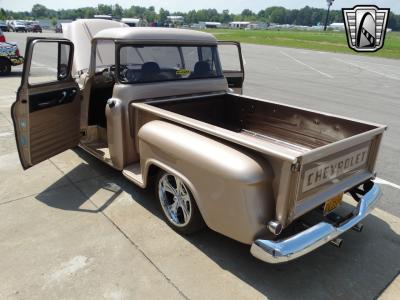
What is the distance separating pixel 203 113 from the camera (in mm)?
4602

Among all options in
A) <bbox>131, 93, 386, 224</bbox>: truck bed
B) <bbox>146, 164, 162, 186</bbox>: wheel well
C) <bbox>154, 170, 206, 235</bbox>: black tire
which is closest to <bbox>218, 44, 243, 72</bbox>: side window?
<bbox>131, 93, 386, 224</bbox>: truck bed

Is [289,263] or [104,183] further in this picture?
[104,183]

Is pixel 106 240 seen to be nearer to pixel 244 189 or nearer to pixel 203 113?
pixel 244 189

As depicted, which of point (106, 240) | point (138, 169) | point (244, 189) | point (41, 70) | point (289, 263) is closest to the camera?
point (244, 189)

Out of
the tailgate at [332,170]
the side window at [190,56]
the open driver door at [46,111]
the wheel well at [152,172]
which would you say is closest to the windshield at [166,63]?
the side window at [190,56]

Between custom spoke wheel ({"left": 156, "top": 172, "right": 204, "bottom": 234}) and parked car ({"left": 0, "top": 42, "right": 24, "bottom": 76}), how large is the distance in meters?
11.4

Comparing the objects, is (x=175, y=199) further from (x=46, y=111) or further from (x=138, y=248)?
(x=46, y=111)

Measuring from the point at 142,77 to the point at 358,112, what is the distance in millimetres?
6665

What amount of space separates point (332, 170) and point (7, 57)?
12834 millimetres

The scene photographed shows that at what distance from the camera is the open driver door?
388 cm

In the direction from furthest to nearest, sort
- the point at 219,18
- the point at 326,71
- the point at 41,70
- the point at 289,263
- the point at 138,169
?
the point at 219,18
the point at 326,71
the point at 41,70
the point at 138,169
the point at 289,263

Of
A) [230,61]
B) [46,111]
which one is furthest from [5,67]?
→ [230,61]

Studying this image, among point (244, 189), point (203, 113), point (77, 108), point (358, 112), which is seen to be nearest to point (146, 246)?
point (244, 189)

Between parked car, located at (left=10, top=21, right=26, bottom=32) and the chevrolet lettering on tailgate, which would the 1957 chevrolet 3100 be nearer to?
the chevrolet lettering on tailgate
